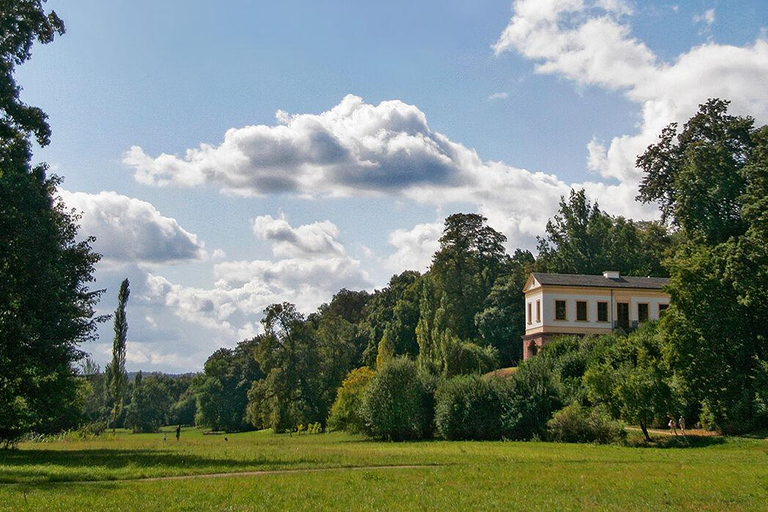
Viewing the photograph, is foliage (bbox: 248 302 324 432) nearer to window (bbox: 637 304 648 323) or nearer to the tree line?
the tree line

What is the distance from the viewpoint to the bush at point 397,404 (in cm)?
4678

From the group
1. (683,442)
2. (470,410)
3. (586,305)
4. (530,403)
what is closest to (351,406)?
(470,410)

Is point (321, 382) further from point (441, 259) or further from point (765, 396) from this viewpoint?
point (765, 396)

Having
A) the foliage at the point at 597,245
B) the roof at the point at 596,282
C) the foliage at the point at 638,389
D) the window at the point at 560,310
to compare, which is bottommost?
the foliage at the point at 638,389

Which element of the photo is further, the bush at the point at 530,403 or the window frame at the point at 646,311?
the window frame at the point at 646,311

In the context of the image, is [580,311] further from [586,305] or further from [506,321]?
[506,321]

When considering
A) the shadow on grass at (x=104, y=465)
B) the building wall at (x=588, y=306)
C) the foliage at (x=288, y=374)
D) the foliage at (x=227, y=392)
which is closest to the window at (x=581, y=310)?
the building wall at (x=588, y=306)

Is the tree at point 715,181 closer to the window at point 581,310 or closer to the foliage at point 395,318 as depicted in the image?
the window at point 581,310

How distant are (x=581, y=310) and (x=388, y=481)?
149ft

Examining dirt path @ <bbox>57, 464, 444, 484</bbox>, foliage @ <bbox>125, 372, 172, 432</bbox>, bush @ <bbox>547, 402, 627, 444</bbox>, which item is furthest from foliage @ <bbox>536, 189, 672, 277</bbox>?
foliage @ <bbox>125, 372, 172, 432</bbox>

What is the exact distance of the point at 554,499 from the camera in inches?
653

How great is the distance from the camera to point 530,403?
43.4m

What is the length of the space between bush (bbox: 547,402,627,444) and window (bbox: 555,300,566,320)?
2184 cm

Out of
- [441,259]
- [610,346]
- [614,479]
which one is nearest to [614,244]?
[441,259]
